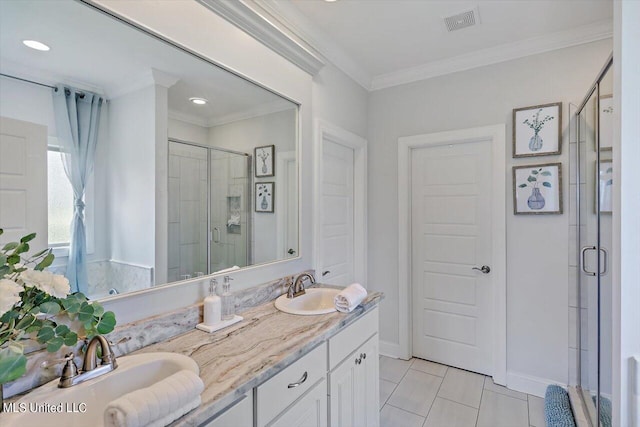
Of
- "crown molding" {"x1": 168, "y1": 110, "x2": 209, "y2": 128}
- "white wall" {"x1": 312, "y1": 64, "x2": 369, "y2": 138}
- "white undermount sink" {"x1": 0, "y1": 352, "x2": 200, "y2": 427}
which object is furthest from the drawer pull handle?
"white wall" {"x1": 312, "y1": 64, "x2": 369, "y2": 138}

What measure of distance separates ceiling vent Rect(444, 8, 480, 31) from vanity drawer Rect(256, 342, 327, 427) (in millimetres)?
2211

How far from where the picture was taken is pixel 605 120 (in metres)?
1.68

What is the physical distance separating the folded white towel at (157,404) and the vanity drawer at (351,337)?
2.45ft

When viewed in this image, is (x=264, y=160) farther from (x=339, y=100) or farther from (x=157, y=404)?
(x=157, y=404)

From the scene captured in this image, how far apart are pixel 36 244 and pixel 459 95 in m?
2.92

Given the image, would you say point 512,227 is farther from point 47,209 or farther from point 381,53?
point 47,209

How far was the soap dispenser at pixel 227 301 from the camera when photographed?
4.93 feet

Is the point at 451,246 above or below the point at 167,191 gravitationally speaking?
below

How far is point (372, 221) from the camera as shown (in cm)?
310

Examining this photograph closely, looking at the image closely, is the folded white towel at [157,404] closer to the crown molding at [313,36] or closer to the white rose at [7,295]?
the white rose at [7,295]
